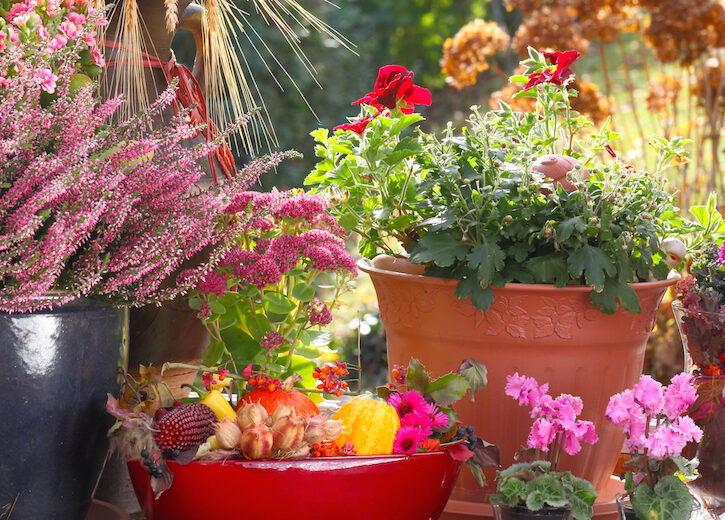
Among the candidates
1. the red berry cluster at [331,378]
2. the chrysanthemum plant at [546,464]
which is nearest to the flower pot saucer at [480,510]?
the chrysanthemum plant at [546,464]

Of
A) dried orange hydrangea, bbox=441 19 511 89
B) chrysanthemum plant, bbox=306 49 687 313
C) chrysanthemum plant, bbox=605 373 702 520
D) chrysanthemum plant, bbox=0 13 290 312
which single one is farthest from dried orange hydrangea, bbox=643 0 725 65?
chrysanthemum plant, bbox=0 13 290 312

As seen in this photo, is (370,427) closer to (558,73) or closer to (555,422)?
(555,422)

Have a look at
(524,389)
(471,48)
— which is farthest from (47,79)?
(471,48)

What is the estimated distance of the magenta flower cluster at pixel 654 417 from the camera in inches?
37.3

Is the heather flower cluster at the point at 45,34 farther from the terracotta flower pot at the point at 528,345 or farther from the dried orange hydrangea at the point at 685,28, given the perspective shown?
the dried orange hydrangea at the point at 685,28

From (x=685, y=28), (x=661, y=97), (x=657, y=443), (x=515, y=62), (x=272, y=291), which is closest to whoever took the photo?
(x=657, y=443)

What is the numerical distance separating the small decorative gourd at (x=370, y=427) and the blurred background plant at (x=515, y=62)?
0.34 m

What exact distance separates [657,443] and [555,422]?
0.12m

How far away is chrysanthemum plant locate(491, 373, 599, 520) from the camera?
935mm

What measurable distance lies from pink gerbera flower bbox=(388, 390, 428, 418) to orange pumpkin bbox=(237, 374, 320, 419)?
0.33 ft

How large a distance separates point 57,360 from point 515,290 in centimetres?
58

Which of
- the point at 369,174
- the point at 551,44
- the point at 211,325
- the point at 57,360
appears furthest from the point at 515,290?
the point at 551,44

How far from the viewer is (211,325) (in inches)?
46.3

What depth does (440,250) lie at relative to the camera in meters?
1.08
